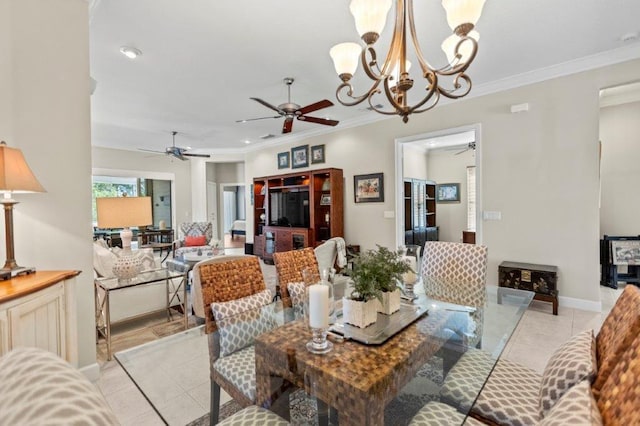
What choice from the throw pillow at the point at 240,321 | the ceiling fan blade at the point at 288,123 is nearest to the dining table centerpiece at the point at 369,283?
the throw pillow at the point at 240,321

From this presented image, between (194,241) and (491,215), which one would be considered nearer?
(491,215)

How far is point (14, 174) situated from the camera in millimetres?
1615

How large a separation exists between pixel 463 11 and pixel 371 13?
497 millimetres

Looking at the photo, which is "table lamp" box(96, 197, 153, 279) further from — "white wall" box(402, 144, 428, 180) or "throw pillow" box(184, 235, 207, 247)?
"white wall" box(402, 144, 428, 180)

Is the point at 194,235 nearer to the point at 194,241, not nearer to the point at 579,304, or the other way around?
the point at 194,241

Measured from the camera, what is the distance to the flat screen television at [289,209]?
627 cm

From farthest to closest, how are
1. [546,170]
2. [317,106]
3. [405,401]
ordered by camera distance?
[546,170], [317,106], [405,401]

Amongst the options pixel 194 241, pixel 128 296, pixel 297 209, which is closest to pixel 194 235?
pixel 194 241

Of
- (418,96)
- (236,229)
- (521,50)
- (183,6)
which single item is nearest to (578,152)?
(521,50)

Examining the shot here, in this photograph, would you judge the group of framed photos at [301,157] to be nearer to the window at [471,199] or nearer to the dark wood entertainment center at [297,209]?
the dark wood entertainment center at [297,209]

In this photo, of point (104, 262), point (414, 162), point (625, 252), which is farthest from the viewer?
point (414, 162)

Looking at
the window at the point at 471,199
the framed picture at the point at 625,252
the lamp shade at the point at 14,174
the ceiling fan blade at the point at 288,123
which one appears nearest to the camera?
the lamp shade at the point at 14,174

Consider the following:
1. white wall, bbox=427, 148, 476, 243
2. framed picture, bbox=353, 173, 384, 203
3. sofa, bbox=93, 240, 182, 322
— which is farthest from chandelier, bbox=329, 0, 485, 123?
white wall, bbox=427, 148, 476, 243

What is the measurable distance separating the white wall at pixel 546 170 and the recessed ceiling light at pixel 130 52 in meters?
3.86
